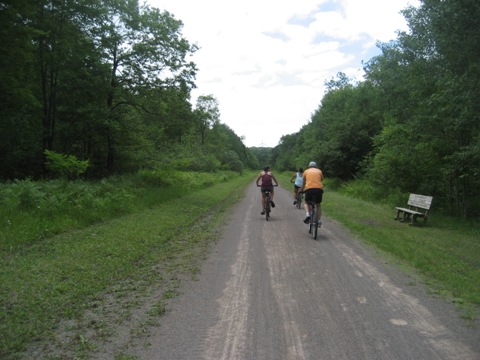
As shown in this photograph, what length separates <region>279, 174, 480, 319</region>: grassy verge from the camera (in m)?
5.83

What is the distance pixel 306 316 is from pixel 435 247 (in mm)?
6040

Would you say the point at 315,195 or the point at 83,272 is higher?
the point at 315,195

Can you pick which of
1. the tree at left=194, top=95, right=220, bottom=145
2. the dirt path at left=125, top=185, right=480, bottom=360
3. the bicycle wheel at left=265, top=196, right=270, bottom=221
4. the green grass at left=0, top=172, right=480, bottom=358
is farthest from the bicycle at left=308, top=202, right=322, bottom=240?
→ the tree at left=194, top=95, right=220, bottom=145

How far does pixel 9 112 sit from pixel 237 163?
218 ft

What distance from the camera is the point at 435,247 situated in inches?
359

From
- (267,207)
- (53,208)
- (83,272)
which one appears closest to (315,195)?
(267,207)

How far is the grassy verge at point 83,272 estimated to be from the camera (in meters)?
4.30

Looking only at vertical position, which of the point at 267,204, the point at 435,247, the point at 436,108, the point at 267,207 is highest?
the point at 436,108

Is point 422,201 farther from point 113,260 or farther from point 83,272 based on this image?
point 83,272

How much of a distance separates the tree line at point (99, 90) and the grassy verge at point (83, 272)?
13196mm

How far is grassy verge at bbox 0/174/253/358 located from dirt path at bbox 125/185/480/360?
657 millimetres

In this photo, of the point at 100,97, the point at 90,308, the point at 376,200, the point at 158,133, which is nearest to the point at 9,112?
the point at 100,97

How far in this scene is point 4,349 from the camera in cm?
370

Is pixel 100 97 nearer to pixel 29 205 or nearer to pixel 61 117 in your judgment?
pixel 61 117
